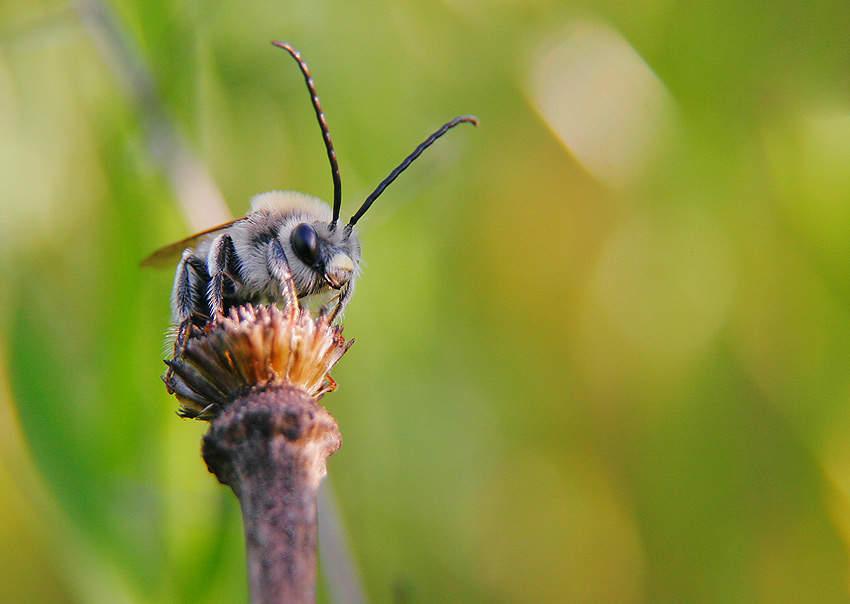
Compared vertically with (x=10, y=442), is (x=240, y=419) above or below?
below

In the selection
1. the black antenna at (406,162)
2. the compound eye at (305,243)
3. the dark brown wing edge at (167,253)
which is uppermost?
the dark brown wing edge at (167,253)

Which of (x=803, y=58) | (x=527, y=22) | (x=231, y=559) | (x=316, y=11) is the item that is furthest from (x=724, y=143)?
(x=231, y=559)

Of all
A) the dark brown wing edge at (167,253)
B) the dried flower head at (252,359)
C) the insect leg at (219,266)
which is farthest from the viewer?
the dark brown wing edge at (167,253)

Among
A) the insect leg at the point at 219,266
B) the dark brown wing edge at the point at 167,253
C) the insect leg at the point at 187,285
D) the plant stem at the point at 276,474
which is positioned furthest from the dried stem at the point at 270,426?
the dark brown wing edge at the point at 167,253

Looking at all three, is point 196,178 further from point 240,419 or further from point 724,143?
point 724,143

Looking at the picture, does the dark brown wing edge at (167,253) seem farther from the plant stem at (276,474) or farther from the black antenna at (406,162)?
the plant stem at (276,474)

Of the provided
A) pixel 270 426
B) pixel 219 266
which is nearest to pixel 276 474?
pixel 270 426
